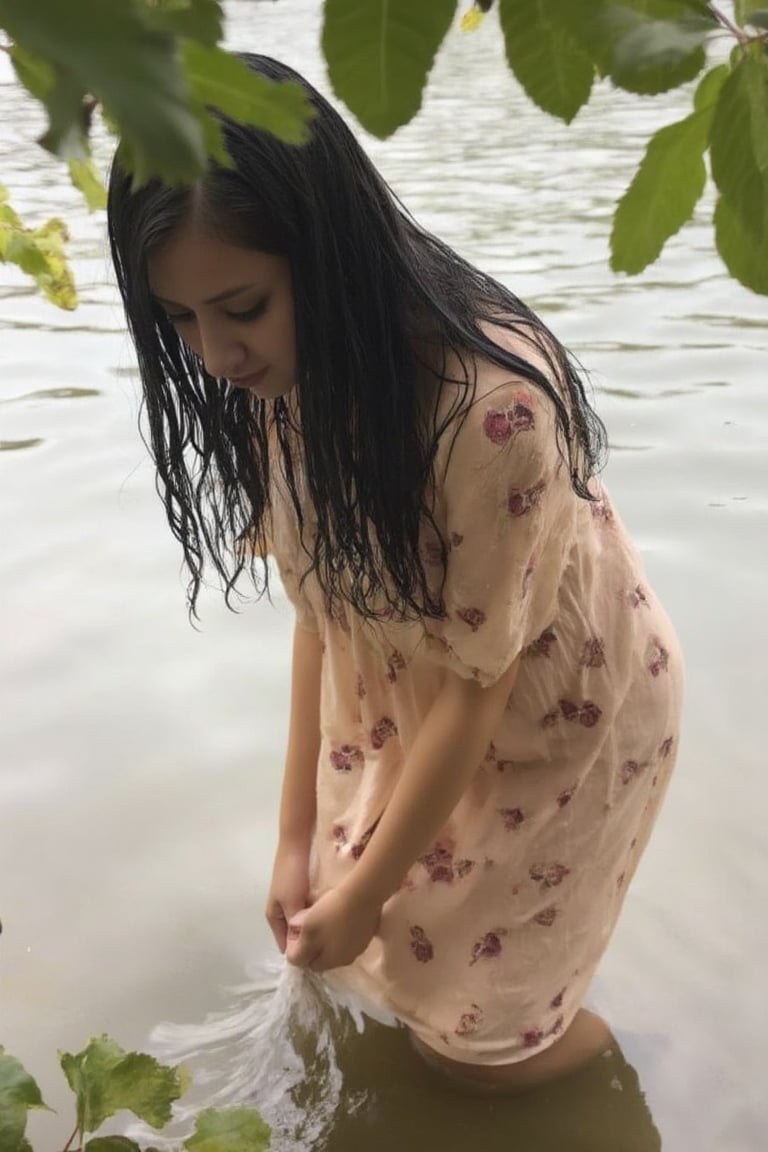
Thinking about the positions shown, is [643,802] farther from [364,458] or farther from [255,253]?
[255,253]

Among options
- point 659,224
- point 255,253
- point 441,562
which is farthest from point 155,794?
point 659,224

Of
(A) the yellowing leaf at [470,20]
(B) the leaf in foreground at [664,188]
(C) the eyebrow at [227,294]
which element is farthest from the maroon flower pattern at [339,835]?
(B) the leaf in foreground at [664,188]

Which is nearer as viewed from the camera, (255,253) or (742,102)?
(742,102)

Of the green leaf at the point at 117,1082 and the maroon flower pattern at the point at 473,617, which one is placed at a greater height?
the green leaf at the point at 117,1082

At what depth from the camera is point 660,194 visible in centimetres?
46

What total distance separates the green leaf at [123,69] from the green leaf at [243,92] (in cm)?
7

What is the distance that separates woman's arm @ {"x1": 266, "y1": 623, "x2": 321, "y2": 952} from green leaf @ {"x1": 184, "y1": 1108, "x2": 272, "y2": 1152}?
78cm

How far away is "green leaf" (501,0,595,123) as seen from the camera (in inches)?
16.2

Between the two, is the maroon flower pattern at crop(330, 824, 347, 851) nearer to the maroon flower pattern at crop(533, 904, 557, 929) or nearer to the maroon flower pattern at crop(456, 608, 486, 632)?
the maroon flower pattern at crop(533, 904, 557, 929)

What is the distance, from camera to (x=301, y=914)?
1405 millimetres

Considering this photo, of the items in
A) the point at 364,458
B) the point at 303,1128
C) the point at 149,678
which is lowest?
the point at 149,678

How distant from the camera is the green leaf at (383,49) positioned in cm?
38

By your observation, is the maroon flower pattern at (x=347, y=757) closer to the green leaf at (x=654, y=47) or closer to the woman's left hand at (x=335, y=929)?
the woman's left hand at (x=335, y=929)

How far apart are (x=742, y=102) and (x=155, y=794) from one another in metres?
1.89
